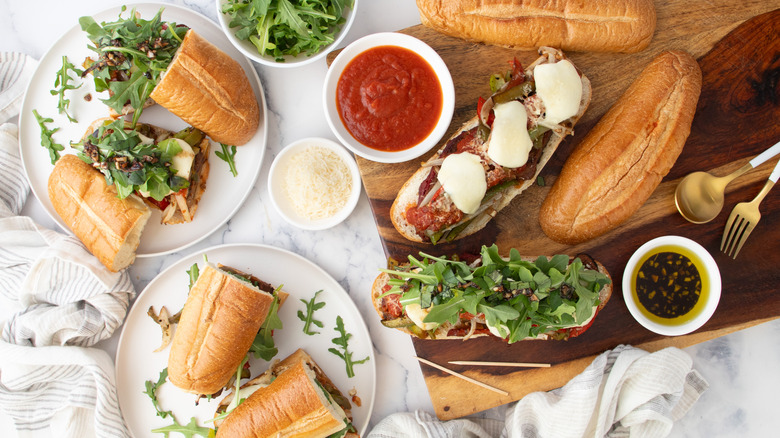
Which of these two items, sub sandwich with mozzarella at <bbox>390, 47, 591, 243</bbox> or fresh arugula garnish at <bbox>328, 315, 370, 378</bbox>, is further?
fresh arugula garnish at <bbox>328, 315, 370, 378</bbox>

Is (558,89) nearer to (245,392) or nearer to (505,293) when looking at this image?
(505,293)

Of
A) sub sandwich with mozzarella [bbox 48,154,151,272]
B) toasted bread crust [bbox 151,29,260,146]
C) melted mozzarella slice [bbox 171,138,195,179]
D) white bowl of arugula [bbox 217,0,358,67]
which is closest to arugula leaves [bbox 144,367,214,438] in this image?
sub sandwich with mozzarella [bbox 48,154,151,272]

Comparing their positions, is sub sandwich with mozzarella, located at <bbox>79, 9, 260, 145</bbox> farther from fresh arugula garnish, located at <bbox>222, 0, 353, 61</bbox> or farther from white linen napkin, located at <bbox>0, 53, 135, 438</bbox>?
white linen napkin, located at <bbox>0, 53, 135, 438</bbox>

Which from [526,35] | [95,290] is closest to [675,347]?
[526,35]

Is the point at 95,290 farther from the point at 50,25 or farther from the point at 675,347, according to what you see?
the point at 675,347

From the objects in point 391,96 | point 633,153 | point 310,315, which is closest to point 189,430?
point 310,315

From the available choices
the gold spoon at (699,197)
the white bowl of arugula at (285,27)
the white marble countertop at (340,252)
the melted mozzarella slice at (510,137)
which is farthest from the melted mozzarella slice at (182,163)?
the gold spoon at (699,197)

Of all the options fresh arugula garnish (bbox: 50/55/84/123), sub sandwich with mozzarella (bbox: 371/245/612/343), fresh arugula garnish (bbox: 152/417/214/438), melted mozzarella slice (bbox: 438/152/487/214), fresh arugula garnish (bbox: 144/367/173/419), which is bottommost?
fresh arugula garnish (bbox: 152/417/214/438)

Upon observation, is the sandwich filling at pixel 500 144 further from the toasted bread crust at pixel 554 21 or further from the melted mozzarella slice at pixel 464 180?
the toasted bread crust at pixel 554 21
